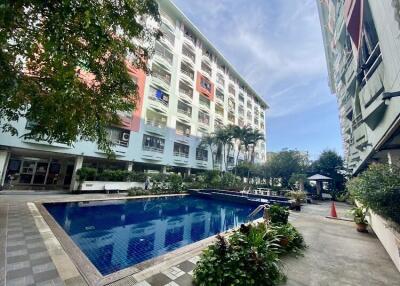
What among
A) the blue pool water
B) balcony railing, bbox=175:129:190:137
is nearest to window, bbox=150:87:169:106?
balcony railing, bbox=175:129:190:137

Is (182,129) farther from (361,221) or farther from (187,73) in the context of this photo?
(361,221)

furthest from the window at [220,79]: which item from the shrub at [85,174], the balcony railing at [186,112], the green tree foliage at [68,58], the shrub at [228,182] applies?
the green tree foliage at [68,58]

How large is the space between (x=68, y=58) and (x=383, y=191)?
8.29 m

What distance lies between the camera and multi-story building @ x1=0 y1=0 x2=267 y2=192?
1794cm

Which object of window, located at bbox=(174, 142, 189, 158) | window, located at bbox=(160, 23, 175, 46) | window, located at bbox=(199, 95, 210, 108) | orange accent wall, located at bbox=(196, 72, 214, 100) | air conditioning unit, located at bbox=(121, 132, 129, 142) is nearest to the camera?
air conditioning unit, located at bbox=(121, 132, 129, 142)

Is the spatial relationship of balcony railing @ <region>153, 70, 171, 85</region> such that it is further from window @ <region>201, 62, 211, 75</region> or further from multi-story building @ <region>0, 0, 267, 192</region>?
window @ <region>201, 62, 211, 75</region>

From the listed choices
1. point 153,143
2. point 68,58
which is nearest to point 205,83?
point 153,143

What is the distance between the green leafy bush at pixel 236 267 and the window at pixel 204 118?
29.1 m

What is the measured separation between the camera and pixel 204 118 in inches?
1329

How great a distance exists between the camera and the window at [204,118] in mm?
32831

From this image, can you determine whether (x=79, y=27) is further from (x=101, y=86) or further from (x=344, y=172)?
(x=344, y=172)

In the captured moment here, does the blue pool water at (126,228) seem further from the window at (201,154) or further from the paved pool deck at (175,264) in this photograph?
the window at (201,154)

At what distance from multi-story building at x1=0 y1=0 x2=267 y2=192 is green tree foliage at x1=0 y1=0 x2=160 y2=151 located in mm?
8118

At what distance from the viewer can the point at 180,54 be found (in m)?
29.4
